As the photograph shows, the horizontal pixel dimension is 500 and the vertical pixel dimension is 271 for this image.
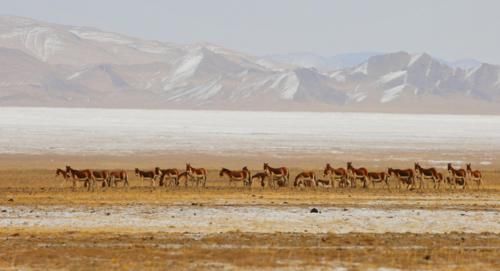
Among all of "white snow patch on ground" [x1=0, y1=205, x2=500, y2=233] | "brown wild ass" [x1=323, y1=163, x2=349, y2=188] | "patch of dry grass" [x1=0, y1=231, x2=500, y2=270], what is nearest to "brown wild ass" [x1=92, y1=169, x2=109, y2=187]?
"brown wild ass" [x1=323, y1=163, x2=349, y2=188]

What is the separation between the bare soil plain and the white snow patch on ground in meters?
0.03

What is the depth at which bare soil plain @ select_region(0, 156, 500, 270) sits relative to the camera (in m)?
18.0

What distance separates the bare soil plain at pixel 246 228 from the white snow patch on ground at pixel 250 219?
3 centimetres

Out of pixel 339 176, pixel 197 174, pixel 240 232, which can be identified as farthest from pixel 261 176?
pixel 240 232

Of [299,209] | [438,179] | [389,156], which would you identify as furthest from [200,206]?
[389,156]

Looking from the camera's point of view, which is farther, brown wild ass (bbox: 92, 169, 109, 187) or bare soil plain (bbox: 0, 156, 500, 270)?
brown wild ass (bbox: 92, 169, 109, 187)

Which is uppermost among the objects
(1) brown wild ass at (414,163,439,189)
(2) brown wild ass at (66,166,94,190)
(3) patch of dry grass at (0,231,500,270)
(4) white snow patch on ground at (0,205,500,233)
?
(1) brown wild ass at (414,163,439,189)

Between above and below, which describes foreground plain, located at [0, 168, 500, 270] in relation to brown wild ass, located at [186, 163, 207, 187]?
below

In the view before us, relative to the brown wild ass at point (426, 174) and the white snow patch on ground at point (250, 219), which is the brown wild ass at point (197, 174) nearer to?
the brown wild ass at point (426, 174)

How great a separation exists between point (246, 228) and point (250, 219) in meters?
2.13

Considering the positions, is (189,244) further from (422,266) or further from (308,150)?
(308,150)

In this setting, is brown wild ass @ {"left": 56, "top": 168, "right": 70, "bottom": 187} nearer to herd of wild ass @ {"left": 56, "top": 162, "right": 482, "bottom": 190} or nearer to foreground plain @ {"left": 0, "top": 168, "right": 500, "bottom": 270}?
herd of wild ass @ {"left": 56, "top": 162, "right": 482, "bottom": 190}

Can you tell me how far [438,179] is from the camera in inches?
1617

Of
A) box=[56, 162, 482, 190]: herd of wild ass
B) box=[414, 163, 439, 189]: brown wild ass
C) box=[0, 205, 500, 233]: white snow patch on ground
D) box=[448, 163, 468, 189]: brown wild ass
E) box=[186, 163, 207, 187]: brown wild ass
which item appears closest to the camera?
box=[0, 205, 500, 233]: white snow patch on ground
